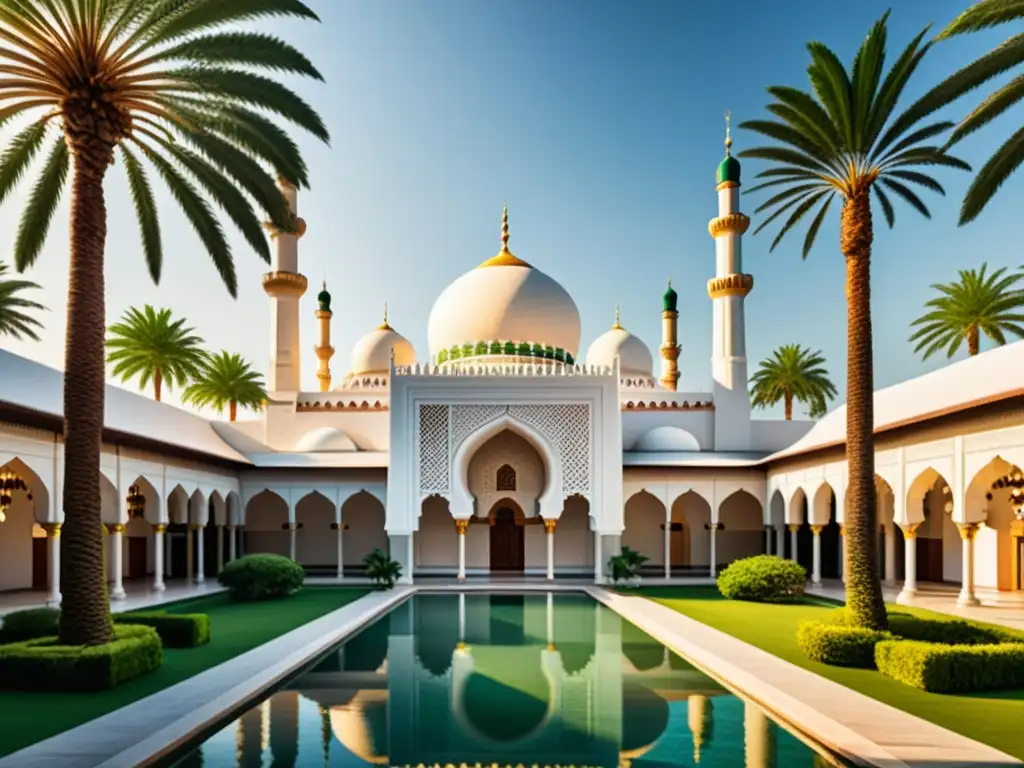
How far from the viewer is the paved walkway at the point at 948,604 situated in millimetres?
16522

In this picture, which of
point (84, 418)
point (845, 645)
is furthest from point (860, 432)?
point (84, 418)

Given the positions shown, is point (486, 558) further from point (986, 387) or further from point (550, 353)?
point (986, 387)

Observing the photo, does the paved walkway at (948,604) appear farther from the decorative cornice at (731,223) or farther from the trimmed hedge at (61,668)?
the trimmed hedge at (61,668)

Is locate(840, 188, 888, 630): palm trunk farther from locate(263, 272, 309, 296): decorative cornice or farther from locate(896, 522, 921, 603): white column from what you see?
locate(263, 272, 309, 296): decorative cornice

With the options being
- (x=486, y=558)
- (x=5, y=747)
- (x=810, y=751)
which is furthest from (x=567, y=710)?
(x=486, y=558)

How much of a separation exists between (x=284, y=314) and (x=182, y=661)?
71.9 ft

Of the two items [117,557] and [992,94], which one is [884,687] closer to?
[992,94]

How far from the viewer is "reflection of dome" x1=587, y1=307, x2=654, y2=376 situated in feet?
134

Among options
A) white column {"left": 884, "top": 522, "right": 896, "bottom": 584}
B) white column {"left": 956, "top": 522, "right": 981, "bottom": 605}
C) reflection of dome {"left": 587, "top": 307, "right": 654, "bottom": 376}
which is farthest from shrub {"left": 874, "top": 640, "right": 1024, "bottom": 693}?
reflection of dome {"left": 587, "top": 307, "right": 654, "bottom": 376}

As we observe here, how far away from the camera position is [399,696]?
421 inches

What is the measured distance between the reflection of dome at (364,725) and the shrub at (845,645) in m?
6.02

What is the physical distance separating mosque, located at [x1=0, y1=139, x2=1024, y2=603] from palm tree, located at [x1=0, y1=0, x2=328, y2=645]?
7.24 meters

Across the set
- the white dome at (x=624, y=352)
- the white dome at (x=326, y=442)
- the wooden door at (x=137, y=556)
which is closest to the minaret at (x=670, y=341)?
the white dome at (x=624, y=352)

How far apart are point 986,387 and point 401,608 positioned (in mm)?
13595
